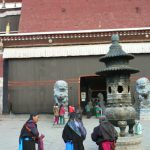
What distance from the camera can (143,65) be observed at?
2184 cm

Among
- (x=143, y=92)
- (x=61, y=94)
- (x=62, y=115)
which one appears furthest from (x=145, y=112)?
(x=62, y=115)

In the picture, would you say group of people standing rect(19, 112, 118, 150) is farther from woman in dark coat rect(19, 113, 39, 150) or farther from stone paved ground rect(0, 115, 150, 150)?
stone paved ground rect(0, 115, 150, 150)

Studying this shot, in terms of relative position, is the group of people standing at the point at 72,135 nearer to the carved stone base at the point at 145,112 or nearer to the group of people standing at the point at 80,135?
the group of people standing at the point at 80,135

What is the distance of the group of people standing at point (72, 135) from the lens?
7.59 meters

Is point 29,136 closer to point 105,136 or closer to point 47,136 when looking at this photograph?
point 105,136

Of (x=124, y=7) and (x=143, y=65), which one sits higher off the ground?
(x=124, y=7)

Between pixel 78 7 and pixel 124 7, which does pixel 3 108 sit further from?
pixel 124 7

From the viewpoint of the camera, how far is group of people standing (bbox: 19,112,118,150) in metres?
7.59

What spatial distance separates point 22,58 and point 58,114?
6.38 meters

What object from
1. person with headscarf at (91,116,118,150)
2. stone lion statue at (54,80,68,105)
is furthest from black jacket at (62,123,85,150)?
stone lion statue at (54,80,68,105)

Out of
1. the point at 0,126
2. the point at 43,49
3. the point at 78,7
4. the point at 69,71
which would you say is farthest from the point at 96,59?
the point at 0,126

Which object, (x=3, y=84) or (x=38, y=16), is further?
(x=38, y=16)

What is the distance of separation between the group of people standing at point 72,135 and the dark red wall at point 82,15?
17.2 m

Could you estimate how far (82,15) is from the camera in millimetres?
25016
